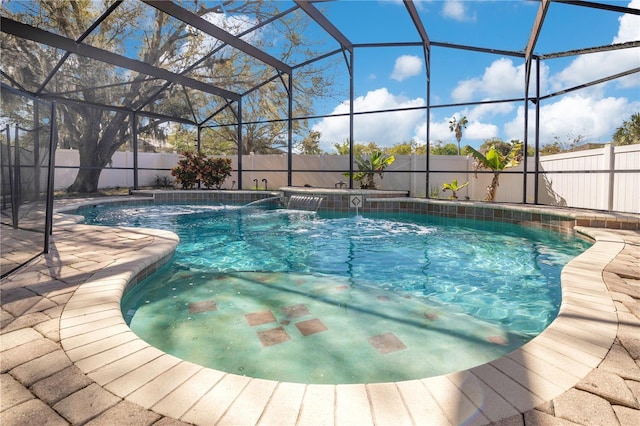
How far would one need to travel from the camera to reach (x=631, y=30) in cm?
562

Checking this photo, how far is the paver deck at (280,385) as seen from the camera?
3.62 ft

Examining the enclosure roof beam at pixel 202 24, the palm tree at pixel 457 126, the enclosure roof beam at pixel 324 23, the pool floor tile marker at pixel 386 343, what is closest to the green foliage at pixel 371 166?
the enclosure roof beam at pixel 324 23

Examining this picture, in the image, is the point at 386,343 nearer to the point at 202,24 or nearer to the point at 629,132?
the point at 202,24

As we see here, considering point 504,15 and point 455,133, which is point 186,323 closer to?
point 504,15

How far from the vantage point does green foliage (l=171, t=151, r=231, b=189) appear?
38.1 feet

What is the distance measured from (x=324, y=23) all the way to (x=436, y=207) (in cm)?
488

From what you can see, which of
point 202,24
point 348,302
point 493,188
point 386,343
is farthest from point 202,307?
point 493,188

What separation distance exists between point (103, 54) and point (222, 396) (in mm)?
8624

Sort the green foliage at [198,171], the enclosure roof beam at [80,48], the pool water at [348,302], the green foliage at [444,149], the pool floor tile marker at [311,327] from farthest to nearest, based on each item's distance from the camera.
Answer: the green foliage at [444,149] → the green foliage at [198,171] → the enclosure roof beam at [80,48] → the pool floor tile marker at [311,327] → the pool water at [348,302]

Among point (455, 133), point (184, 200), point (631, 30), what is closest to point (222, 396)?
point (631, 30)

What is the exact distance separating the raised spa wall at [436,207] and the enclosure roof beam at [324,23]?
382cm

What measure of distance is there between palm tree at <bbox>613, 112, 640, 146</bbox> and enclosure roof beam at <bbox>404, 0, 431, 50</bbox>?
57.1ft

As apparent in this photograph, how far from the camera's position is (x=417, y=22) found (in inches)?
285

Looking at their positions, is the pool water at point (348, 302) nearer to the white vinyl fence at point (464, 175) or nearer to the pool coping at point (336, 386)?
the pool coping at point (336, 386)
